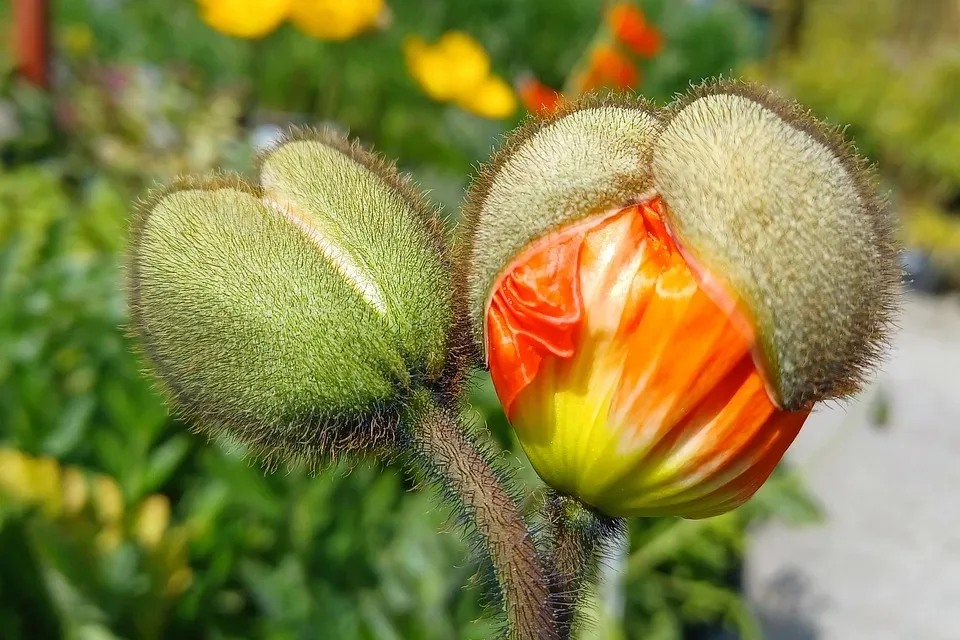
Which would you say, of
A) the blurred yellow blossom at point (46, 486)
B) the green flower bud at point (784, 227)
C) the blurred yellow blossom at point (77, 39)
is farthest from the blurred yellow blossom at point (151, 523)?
the blurred yellow blossom at point (77, 39)

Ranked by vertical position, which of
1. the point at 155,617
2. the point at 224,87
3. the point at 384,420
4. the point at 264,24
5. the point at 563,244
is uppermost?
the point at 563,244

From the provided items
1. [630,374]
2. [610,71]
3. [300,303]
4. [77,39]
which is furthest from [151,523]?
[77,39]

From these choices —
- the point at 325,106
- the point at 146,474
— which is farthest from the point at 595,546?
the point at 325,106

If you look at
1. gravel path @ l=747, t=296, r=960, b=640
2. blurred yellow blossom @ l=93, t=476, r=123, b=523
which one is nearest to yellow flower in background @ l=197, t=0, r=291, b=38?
blurred yellow blossom @ l=93, t=476, r=123, b=523

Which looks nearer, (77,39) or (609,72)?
(609,72)

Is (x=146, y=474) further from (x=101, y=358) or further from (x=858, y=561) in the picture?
(x=858, y=561)

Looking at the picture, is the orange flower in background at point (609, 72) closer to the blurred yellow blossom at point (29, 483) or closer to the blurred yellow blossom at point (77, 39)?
the blurred yellow blossom at point (29, 483)

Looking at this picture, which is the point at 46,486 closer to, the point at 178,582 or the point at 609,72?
the point at 178,582
